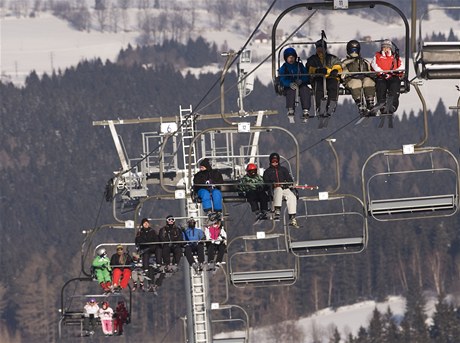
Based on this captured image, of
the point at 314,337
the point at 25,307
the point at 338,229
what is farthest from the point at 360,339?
the point at 25,307

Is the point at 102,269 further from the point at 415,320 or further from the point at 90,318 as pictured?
the point at 415,320

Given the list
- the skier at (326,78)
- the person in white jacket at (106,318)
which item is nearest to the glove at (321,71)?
the skier at (326,78)

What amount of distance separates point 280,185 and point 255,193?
138 cm

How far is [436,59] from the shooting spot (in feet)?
100

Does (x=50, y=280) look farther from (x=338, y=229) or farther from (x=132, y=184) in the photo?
(x=132, y=184)

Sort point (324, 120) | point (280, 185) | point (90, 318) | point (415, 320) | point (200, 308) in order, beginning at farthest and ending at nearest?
point (415, 320), point (200, 308), point (90, 318), point (280, 185), point (324, 120)

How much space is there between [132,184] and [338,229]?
115 meters

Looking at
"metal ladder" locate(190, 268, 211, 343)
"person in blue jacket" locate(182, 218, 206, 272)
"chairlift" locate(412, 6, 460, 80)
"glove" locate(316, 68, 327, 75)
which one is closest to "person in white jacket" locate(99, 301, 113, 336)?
"metal ladder" locate(190, 268, 211, 343)

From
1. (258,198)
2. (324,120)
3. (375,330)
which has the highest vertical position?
(324,120)

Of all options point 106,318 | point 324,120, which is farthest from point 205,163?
point 106,318

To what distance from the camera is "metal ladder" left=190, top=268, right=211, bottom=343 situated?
192 ft

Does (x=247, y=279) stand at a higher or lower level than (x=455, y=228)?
higher

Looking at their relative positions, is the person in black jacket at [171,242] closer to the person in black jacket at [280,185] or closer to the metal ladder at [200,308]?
the person in black jacket at [280,185]

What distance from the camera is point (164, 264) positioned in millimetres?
44062
